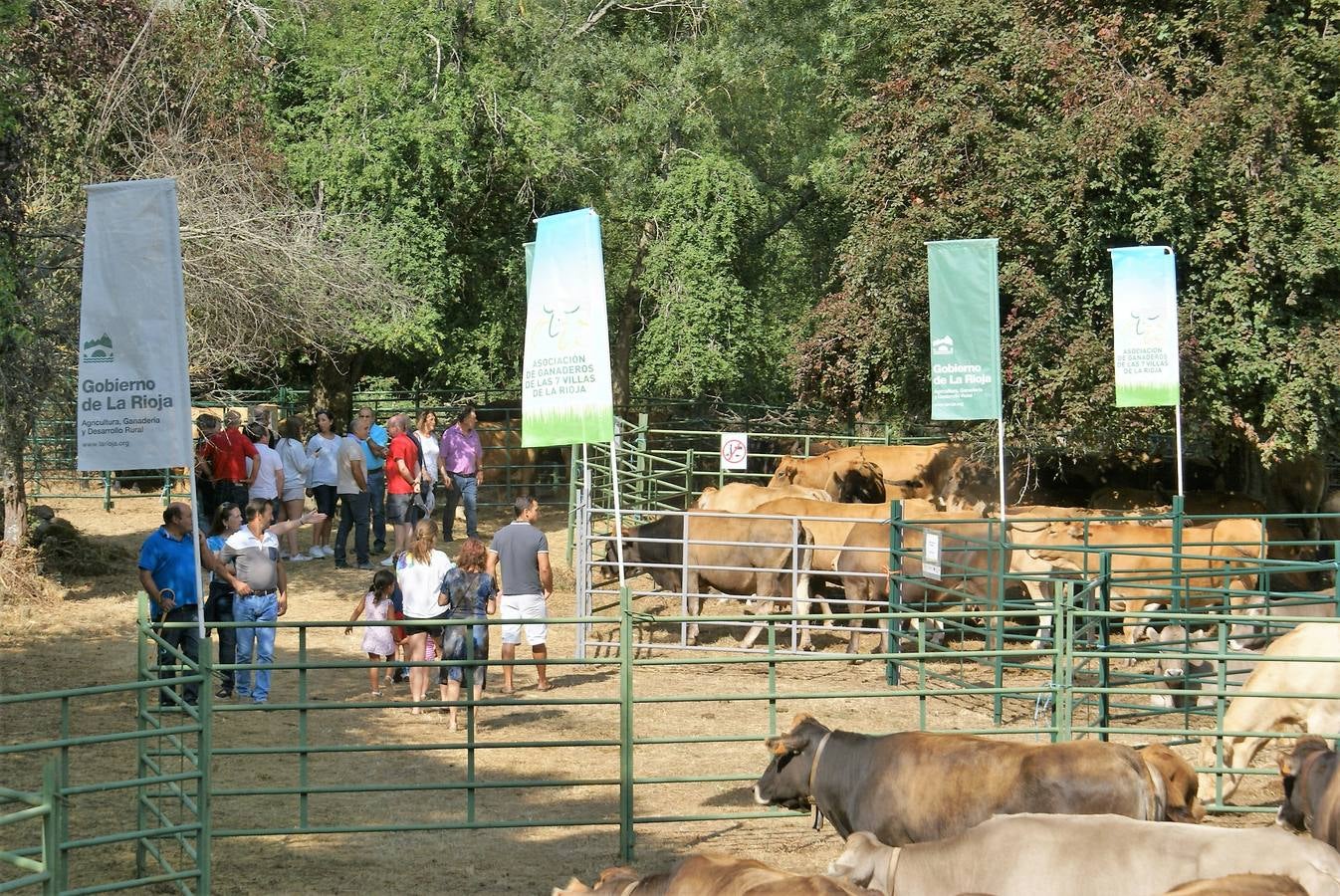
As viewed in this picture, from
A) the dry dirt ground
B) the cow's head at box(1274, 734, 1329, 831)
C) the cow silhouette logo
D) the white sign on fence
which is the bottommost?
the dry dirt ground

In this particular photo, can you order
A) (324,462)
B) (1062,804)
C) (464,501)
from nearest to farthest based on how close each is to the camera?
(1062,804)
(324,462)
(464,501)

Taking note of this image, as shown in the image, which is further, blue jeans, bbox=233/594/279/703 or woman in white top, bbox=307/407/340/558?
woman in white top, bbox=307/407/340/558

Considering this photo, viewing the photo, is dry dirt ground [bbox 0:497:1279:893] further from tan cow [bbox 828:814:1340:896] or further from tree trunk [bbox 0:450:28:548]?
tan cow [bbox 828:814:1340:896]

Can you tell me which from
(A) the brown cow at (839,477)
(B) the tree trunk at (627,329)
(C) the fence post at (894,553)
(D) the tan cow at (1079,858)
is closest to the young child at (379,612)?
(C) the fence post at (894,553)

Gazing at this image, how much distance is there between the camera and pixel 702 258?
2448 centimetres

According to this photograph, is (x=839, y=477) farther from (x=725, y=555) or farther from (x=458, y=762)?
(x=458, y=762)

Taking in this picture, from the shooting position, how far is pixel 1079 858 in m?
6.30

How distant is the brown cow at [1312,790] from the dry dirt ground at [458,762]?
1.60 meters

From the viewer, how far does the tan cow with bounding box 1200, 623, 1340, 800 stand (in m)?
9.98

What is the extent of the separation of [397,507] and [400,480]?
35 centimetres

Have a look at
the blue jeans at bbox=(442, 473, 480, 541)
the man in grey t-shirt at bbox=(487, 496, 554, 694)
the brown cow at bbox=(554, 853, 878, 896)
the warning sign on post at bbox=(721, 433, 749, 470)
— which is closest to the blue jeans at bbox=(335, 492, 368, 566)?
the blue jeans at bbox=(442, 473, 480, 541)

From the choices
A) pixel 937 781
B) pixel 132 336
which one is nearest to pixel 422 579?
pixel 132 336

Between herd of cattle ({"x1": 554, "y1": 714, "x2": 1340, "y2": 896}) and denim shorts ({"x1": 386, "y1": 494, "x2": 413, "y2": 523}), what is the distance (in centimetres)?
995

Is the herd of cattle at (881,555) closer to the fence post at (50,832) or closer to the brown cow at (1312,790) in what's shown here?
the brown cow at (1312,790)
